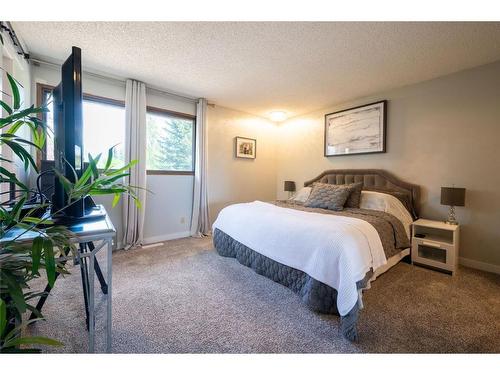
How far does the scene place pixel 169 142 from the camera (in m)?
3.49

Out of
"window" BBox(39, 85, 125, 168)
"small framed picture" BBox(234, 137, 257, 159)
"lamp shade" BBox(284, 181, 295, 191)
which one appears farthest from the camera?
"lamp shade" BBox(284, 181, 295, 191)

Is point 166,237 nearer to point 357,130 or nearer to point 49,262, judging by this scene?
point 49,262

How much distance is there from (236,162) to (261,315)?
3.02 meters

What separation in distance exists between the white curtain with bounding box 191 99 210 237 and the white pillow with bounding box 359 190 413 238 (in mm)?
2442

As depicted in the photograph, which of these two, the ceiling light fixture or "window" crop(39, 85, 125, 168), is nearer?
"window" crop(39, 85, 125, 168)

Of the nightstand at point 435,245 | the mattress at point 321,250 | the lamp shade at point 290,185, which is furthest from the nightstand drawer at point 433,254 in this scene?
the lamp shade at point 290,185

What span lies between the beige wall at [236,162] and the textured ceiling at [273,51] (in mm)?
940

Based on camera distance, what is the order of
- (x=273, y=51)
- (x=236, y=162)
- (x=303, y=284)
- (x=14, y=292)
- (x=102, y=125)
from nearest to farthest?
(x=14, y=292), (x=303, y=284), (x=273, y=51), (x=102, y=125), (x=236, y=162)

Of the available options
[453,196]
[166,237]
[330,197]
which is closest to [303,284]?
[330,197]

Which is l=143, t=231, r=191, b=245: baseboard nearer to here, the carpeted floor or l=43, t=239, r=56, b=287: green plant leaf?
the carpeted floor

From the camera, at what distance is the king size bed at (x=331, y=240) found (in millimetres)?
1487

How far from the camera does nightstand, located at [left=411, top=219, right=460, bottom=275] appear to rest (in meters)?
2.24

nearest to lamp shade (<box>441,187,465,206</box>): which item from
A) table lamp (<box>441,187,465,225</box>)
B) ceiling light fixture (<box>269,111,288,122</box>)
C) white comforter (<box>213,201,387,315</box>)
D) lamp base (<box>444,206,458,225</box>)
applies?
table lamp (<box>441,187,465,225</box>)

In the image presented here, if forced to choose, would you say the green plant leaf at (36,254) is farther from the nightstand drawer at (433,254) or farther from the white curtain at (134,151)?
the nightstand drawer at (433,254)
